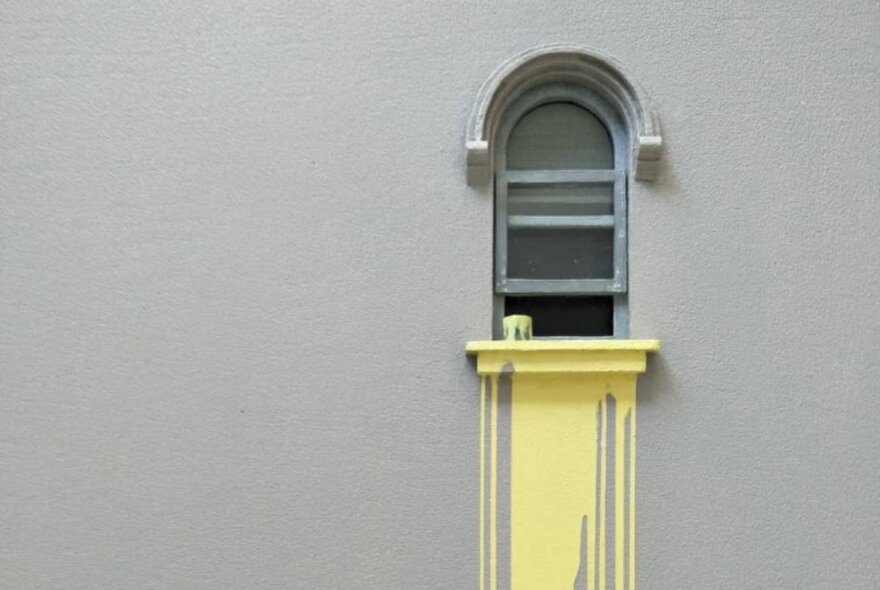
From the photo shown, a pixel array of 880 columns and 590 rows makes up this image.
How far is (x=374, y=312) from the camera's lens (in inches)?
124

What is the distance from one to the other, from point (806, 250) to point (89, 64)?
9.54 feet

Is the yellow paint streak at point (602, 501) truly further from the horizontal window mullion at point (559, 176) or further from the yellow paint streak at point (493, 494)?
the horizontal window mullion at point (559, 176)

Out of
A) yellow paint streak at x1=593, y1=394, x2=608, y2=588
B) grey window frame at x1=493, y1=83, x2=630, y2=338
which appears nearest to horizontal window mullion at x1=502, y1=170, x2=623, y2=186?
grey window frame at x1=493, y1=83, x2=630, y2=338

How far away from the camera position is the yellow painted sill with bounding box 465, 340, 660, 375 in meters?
3.05

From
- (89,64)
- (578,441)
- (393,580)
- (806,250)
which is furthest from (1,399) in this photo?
(806,250)

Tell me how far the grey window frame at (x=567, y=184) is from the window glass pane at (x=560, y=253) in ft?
0.15

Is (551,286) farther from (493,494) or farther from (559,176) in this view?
(493,494)

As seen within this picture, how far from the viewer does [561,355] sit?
3.07 metres

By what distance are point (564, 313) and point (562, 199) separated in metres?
0.46

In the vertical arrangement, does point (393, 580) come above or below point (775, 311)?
below

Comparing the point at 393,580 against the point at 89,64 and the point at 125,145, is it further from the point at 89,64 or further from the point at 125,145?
the point at 89,64

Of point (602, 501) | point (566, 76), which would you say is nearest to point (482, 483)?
point (602, 501)

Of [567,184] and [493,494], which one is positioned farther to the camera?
[567,184]

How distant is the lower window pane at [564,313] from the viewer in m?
3.26
